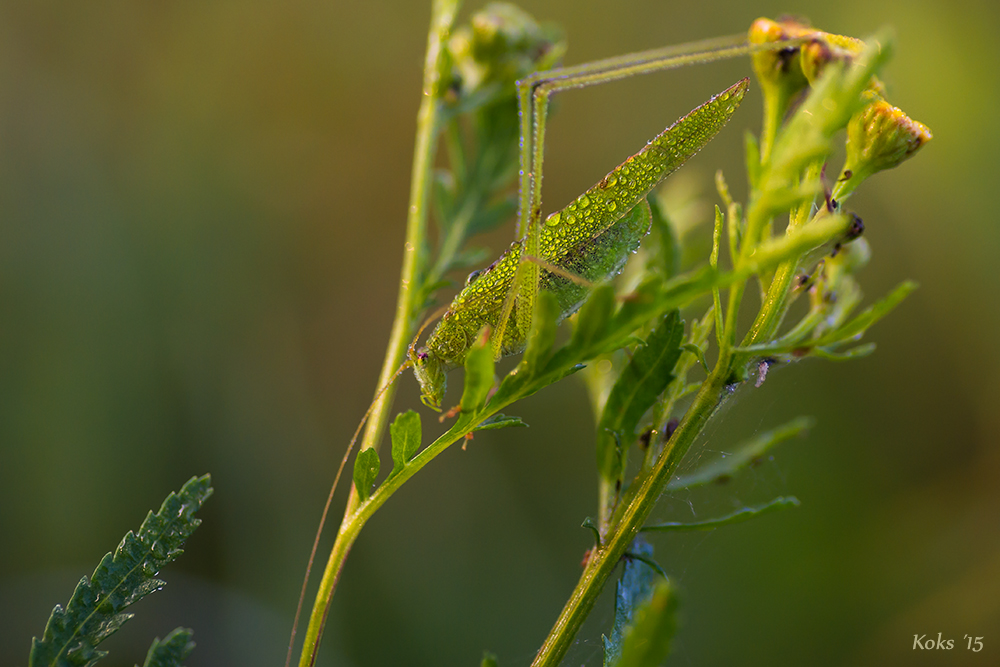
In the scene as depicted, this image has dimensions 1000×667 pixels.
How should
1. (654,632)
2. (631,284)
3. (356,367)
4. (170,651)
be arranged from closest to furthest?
(654,632) < (170,651) < (631,284) < (356,367)

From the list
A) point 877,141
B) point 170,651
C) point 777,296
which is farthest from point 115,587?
point 877,141

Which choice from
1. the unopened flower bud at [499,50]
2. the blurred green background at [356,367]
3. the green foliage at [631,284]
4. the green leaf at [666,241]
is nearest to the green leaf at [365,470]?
the green foliage at [631,284]

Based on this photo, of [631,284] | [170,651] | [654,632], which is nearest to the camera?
[654,632]

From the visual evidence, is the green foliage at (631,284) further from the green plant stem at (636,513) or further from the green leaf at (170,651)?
the green leaf at (170,651)

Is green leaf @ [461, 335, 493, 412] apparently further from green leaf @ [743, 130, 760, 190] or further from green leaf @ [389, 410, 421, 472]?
green leaf @ [743, 130, 760, 190]

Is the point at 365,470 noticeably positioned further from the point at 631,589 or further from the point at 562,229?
the point at 562,229

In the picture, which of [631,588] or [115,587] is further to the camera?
[631,588]

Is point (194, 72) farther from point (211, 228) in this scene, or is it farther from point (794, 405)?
point (794, 405)
